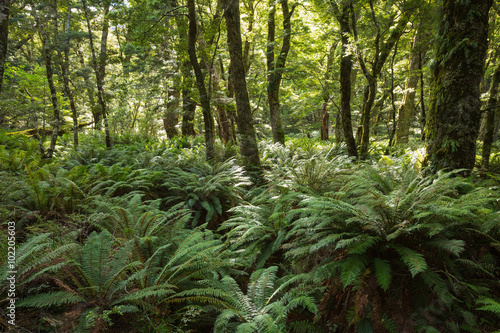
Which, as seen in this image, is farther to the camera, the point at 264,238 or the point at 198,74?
the point at 198,74

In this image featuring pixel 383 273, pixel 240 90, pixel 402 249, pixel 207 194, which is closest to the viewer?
pixel 383 273

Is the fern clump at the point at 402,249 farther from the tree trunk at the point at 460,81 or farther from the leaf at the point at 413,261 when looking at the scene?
the tree trunk at the point at 460,81

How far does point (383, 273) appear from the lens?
6.40 ft

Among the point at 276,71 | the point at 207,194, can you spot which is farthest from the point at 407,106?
the point at 207,194

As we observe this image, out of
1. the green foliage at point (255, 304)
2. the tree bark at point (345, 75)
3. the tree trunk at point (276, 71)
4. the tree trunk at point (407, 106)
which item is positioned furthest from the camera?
the tree trunk at point (407, 106)

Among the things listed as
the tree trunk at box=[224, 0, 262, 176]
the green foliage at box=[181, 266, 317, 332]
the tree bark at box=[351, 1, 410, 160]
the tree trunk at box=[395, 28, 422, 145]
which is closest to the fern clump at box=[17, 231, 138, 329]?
the green foliage at box=[181, 266, 317, 332]

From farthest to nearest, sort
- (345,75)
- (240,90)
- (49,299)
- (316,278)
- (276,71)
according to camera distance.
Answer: (276,71), (345,75), (240,90), (316,278), (49,299)

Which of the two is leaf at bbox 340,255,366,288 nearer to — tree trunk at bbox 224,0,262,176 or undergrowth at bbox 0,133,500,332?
undergrowth at bbox 0,133,500,332

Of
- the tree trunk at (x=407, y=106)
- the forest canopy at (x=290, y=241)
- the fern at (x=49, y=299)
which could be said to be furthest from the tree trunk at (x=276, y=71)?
the fern at (x=49, y=299)

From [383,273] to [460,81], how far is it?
110 inches

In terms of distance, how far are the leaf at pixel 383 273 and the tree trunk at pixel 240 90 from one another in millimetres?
4170

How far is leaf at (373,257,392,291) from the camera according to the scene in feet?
6.12

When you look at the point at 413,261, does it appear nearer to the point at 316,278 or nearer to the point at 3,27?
the point at 316,278

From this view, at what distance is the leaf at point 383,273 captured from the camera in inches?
73.4
